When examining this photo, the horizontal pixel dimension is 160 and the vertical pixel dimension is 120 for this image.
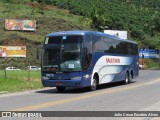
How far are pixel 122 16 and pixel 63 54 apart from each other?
81145 mm

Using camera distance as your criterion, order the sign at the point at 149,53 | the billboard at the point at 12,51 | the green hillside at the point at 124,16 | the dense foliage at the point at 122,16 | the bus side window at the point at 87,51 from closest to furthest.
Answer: the bus side window at the point at 87,51 < the billboard at the point at 12,51 < the sign at the point at 149,53 < the dense foliage at the point at 122,16 < the green hillside at the point at 124,16

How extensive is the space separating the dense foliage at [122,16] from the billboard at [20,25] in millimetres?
11516

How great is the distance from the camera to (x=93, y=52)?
23.8 meters

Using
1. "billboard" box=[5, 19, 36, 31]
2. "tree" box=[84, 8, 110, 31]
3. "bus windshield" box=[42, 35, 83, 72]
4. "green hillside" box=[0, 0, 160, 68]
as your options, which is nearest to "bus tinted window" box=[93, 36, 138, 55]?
"bus windshield" box=[42, 35, 83, 72]

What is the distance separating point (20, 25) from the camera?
6881 cm

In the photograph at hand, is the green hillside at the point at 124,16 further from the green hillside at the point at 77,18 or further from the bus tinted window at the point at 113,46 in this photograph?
the bus tinted window at the point at 113,46

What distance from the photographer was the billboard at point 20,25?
68050mm

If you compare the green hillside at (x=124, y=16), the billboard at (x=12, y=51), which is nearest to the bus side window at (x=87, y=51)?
the billboard at (x=12, y=51)

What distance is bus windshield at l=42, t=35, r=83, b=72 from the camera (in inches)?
871

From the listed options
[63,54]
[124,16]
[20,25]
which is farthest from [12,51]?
[124,16]

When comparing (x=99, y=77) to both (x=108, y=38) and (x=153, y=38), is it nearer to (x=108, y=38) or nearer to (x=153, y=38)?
(x=108, y=38)

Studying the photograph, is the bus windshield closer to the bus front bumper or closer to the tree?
the bus front bumper

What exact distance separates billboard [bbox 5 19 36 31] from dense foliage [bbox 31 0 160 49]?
1152 cm

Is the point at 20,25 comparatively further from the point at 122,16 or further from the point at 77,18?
the point at 122,16
